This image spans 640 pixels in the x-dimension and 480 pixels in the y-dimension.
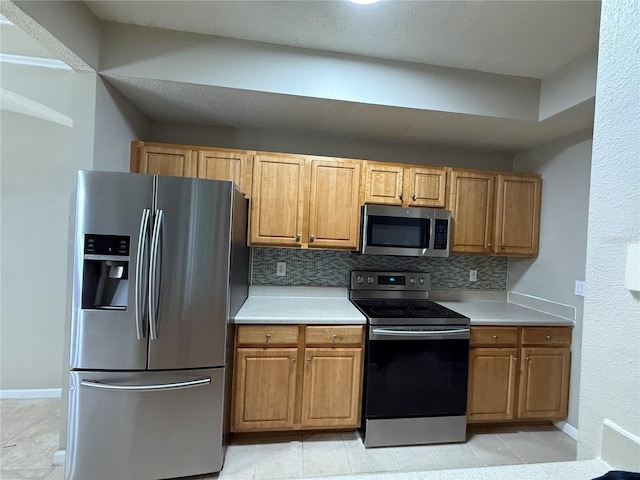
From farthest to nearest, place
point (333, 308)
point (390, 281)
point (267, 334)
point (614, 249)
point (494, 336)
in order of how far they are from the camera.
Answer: point (390, 281)
point (333, 308)
point (494, 336)
point (267, 334)
point (614, 249)

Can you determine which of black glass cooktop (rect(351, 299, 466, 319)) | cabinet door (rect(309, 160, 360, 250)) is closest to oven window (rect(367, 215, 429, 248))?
cabinet door (rect(309, 160, 360, 250))

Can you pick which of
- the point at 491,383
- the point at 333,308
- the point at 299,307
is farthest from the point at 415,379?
the point at 299,307

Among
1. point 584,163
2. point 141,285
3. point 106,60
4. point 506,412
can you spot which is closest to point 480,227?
point 584,163

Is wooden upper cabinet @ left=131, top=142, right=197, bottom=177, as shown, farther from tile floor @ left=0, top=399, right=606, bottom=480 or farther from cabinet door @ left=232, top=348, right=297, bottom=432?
tile floor @ left=0, top=399, right=606, bottom=480

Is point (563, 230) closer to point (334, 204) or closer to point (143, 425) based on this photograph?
point (334, 204)

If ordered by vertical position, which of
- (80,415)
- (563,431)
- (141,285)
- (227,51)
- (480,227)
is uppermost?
(227,51)

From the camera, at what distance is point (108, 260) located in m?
1.63

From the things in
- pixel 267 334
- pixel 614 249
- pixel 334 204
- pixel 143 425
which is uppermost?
pixel 334 204

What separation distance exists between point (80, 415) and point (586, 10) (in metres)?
3.39

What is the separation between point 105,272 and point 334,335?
144 cm

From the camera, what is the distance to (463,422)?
2141 mm

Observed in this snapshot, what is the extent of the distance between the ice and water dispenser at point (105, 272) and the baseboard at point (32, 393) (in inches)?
61.3

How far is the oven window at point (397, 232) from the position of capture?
237 cm

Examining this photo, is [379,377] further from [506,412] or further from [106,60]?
[106,60]
